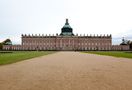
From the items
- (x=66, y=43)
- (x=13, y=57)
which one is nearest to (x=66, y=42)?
(x=66, y=43)

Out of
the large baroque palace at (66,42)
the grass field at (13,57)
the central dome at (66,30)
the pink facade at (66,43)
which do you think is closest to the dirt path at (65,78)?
the grass field at (13,57)

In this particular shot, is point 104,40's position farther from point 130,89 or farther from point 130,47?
point 130,89

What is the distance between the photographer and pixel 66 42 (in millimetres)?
99938

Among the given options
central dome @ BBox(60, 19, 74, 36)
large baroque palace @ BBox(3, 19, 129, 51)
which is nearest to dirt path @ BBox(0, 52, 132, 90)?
large baroque palace @ BBox(3, 19, 129, 51)

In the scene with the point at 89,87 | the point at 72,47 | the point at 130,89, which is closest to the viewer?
the point at 130,89

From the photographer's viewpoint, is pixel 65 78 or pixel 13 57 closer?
pixel 65 78

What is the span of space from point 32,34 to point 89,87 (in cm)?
9967

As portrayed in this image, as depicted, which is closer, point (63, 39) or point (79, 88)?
point (79, 88)

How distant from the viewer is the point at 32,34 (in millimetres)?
103812

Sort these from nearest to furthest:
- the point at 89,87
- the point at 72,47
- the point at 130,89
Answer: the point at 130,89
the point at 89,87
the point at 72,47

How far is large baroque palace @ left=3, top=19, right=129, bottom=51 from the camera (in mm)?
99938

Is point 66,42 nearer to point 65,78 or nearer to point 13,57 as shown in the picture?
point 13,57

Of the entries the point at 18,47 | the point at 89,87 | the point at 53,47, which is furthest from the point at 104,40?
the point at 89,87

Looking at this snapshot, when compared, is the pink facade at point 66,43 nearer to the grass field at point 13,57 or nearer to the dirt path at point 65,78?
the grass field at point 13,57
